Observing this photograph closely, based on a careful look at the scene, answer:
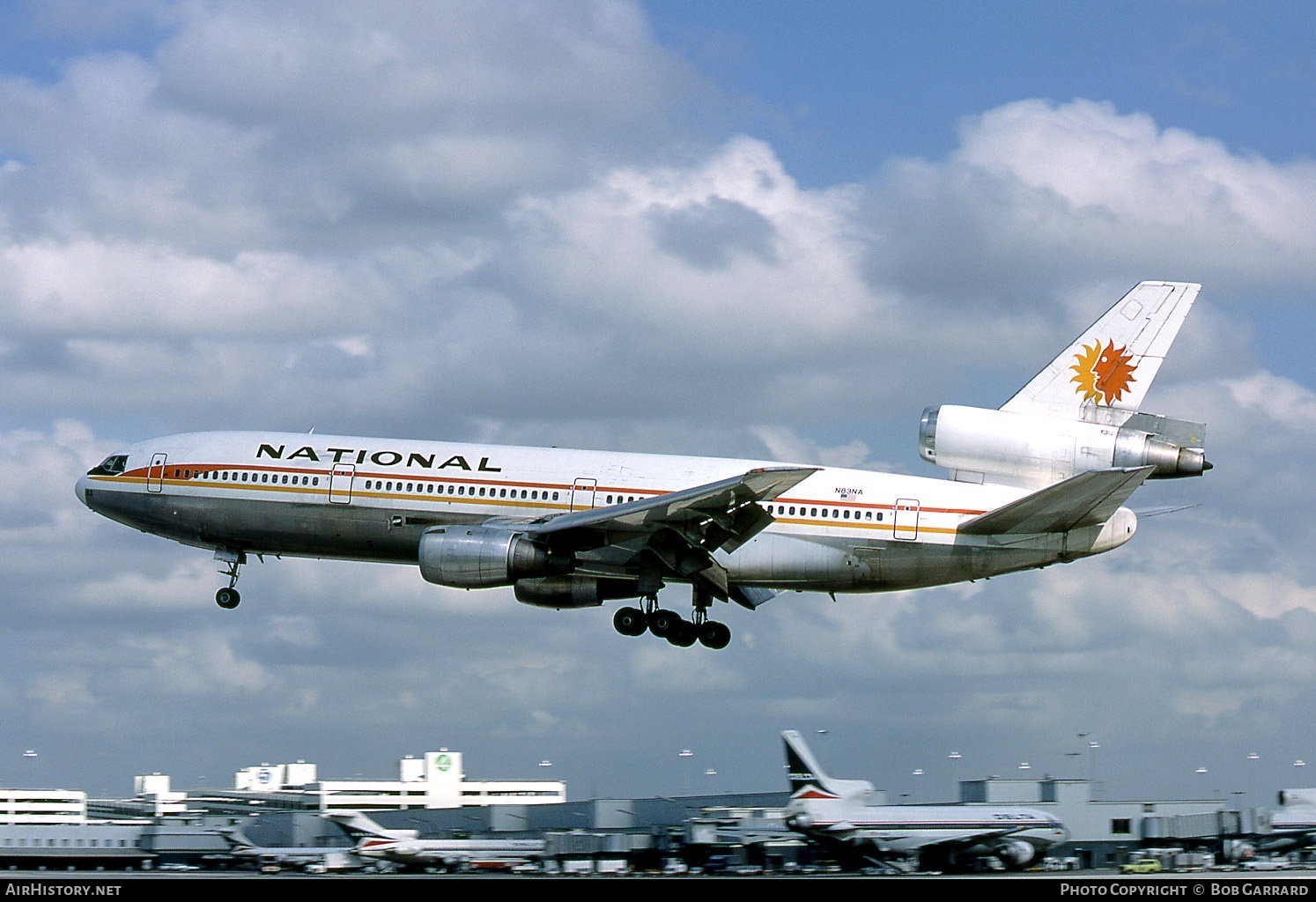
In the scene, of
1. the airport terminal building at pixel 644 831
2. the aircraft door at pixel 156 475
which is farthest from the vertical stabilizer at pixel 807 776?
the aircraft door at pixel 156 475

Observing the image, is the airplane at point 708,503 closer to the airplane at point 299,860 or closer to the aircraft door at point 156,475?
the aircraft door at point 156,475

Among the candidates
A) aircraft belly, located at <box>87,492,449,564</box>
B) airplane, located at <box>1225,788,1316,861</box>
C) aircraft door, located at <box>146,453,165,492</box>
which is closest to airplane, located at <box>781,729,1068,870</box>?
airplane, located at <box>1225,788,1316,861</box>

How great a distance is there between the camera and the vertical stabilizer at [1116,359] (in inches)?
1849

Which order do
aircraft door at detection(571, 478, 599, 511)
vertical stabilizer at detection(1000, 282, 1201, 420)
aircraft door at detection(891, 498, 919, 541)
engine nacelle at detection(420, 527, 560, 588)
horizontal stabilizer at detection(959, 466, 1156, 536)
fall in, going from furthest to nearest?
1. vertical stabilizer at detection(1000, 282, 1201, 420)
2. aircraft door at detection(571, 478, 599, 511)
3. aircraft door at detection(891, 498, 919, 541)
4. engine nacelle at detection(420, 527, 560, 588)
5. horizontal stabilizer at detection(959, 466, 1156, 536)

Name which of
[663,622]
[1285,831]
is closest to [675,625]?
[663,622]

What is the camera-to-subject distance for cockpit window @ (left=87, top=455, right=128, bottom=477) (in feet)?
166

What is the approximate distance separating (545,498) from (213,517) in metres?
10.7

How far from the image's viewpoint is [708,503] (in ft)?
143

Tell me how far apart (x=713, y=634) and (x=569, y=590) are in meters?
4.77

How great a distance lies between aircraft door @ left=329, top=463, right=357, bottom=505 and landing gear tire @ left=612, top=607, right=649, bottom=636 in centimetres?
890

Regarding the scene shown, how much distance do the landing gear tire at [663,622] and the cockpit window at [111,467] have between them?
706 inches

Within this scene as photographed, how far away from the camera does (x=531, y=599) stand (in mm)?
47344

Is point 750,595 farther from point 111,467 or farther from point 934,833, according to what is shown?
point 111,467

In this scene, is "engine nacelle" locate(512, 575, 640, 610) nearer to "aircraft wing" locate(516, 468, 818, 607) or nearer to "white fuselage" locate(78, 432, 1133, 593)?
"white fuselage" locate(78, 432, 1133, 593)
